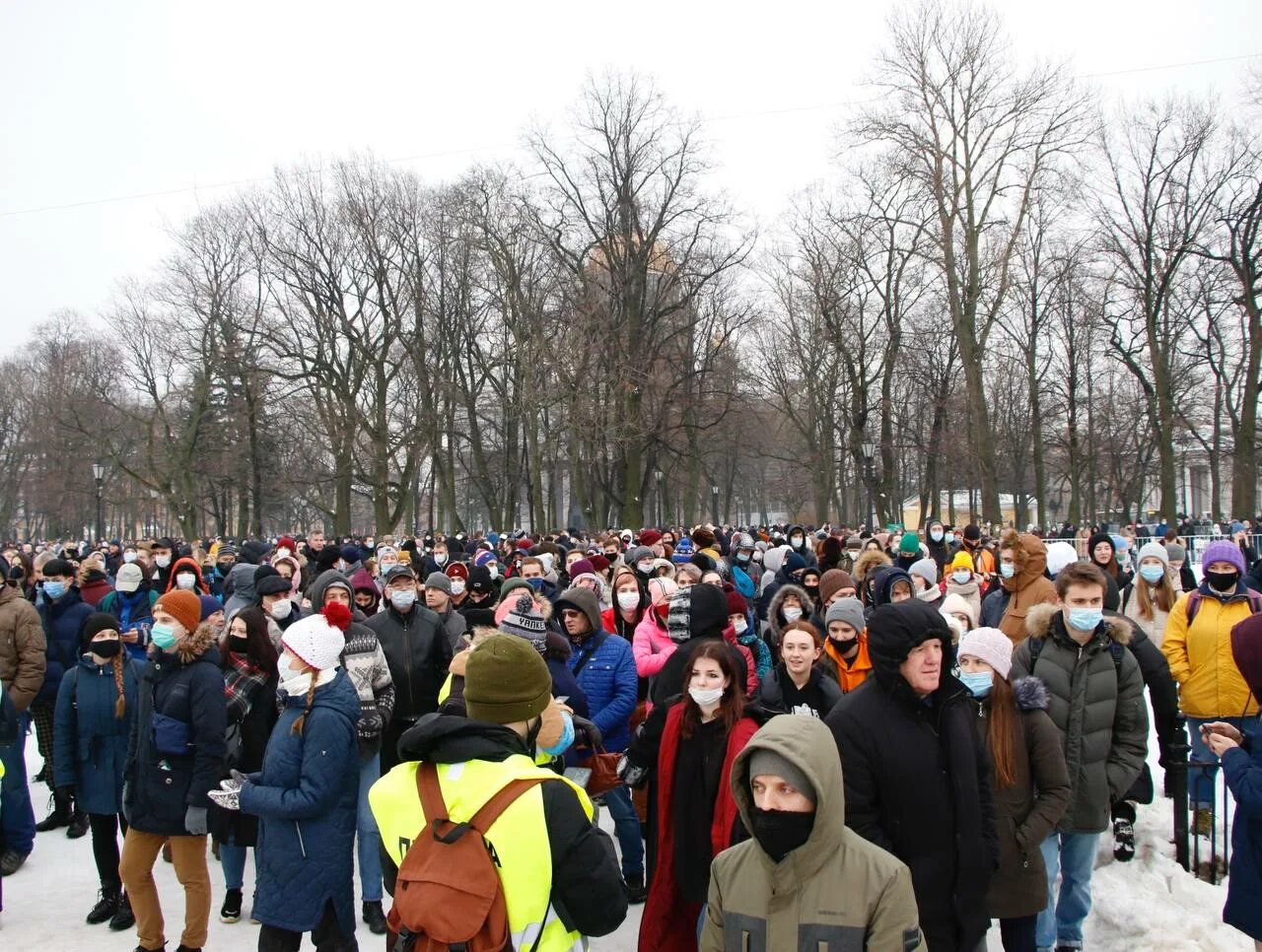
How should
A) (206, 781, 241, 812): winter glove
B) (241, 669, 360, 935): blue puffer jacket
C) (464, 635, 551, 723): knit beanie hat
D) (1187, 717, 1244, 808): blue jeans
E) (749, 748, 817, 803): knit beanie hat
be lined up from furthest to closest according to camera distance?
1. (1187, 717, 1244, 808): blue jeans
2. (206, 781, 241, 812): winter glove
3. (241, 669, 360, 935): blue puffer jacket
4. (464, 635, 551, 723): knit beanie hat
5. (749, 748, 817, 803): knit beanie hat

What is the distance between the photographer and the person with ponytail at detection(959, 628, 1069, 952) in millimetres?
4473

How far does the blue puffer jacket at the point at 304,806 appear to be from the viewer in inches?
170

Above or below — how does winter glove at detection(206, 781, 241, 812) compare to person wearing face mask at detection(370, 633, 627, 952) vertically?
below

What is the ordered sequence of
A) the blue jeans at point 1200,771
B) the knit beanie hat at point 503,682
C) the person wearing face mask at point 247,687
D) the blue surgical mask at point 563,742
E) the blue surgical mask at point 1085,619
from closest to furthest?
the knit beanie hat at point 503,682, the blue surgical mask at point 563,742, the blue surgical mask at point 1085,619, the person wearing face mask at point 247,687, the blue jeans at point 1200,771

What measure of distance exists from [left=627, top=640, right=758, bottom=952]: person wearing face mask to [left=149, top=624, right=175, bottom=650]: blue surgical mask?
271 cm

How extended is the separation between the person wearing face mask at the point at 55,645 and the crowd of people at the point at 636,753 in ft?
0.09

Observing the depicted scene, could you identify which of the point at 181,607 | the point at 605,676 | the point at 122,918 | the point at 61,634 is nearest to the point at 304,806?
the point at 181,607

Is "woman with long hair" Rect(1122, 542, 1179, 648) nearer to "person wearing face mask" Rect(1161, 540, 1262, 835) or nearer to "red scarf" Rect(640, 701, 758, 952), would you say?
"person wearing face mask" Rect(1161, 540, 1262, 835)

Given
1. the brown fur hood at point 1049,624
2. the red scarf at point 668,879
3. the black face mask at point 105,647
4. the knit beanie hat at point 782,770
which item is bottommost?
the red scarf at point 668,879

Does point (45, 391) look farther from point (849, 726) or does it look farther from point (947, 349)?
point (849, 726)

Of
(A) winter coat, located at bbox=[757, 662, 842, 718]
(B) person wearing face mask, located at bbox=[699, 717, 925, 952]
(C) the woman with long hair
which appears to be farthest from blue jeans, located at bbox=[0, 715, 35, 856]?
(C) the woman with long hair

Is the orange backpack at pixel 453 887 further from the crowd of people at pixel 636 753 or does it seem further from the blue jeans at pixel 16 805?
the blue jeans at pixel 16 805

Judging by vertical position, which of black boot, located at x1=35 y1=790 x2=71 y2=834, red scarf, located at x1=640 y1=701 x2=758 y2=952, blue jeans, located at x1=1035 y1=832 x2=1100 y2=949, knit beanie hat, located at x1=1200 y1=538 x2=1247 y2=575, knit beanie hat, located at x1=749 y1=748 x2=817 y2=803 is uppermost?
knit beanie hat, located at x1=1200 y1=538 x2=1247 y2=575

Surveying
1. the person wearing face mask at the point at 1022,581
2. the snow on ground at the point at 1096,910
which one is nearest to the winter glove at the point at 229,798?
the snow on ground at the point at 1096,910
